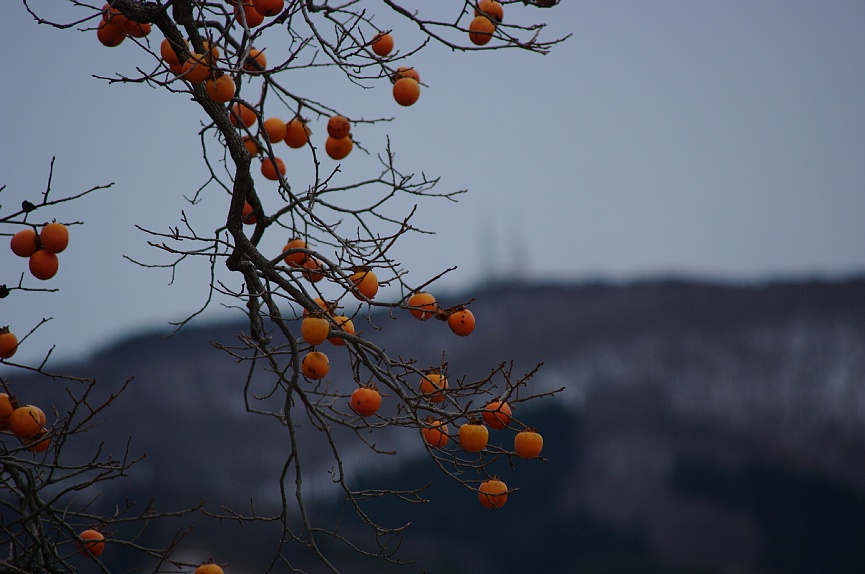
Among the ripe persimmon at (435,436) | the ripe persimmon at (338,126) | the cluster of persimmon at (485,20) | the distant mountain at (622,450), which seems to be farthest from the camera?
the distant mountain at (622,450)

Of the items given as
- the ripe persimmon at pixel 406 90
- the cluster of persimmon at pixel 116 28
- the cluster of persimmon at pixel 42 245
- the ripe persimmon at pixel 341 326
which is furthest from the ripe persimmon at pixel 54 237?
the ripe persimmon at pixel 406 90

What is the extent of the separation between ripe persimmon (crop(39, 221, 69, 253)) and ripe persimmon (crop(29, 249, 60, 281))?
0.02m

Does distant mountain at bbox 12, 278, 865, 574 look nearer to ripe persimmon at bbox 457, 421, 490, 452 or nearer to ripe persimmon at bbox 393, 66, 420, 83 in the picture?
ripe persimmon at bbox 393, 66, 420, 83

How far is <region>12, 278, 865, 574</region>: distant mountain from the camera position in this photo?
1026cm

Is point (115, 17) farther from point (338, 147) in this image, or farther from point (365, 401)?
point (365, 401)

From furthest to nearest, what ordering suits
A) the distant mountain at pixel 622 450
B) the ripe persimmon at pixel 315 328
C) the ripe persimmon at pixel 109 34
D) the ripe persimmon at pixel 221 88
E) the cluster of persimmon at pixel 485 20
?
1. the distant mountain at pixel 622 450
2. the cluster of persimmon at pixel 485 20
3. the ripe persimmon at pixel 109 34
4. the ripe persimmon at pixel 221 88
5. the ripe persimmon at pixel 315 328

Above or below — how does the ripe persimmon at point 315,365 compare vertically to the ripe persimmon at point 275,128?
below

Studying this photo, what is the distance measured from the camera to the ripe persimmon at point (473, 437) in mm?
2193

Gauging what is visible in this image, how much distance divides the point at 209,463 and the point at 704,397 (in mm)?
6627

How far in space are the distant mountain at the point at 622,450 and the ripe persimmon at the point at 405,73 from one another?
7183mm

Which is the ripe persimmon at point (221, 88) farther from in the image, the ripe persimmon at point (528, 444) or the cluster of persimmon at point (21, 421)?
the ripe persimmon at point (528, 444)

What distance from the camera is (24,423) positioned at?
244 cm

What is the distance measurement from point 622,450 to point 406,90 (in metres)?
9.36

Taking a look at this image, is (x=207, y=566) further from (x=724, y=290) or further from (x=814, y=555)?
(x=724, y=290)
